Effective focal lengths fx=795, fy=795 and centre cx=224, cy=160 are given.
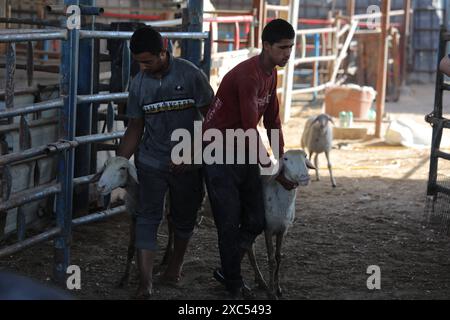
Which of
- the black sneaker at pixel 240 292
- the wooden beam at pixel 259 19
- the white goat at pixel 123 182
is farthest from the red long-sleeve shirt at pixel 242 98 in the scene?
the wooden beam at pixel 259 19

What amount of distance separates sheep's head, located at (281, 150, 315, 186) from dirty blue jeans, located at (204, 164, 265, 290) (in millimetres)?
232

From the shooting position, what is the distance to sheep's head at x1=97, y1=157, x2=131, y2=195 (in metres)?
4.71

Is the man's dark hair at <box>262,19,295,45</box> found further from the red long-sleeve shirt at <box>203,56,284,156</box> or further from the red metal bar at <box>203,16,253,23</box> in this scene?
the red metal bar at <box>203,16,253,23</box>

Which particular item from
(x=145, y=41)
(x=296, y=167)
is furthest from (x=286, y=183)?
(x=145, y=41)

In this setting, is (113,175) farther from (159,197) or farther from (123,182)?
(159,197)

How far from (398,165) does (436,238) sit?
12.4ft

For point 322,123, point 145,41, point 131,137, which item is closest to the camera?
point 145,41

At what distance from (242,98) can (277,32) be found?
429 mm

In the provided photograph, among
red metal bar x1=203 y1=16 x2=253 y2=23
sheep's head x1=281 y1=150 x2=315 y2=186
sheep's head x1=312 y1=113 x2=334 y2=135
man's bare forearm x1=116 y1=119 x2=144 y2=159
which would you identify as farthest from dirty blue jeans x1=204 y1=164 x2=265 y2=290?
red metal bar x1=203 y1=16 x2=253 y2=23

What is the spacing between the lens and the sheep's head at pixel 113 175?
471 centimetres

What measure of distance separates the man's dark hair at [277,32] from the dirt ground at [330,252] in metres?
1.62

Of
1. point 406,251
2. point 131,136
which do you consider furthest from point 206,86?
point 406,251

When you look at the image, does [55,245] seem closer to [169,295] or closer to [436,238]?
[169,295]

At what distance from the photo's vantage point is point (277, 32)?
15.0 feet
